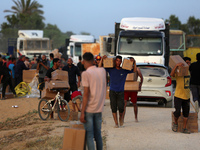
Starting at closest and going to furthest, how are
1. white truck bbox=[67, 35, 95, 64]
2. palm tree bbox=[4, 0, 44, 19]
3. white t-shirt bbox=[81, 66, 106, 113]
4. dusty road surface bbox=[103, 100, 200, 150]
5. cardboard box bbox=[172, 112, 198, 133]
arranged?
1. white t-shirt bbox=[81, 66, 106, 113]
2. dusty road surface bbox=[103, 100, 200, 150]
3. cardboard box bbox=[172, 112, 198, 133]
4. white truck bbox=[67, 35, 95, 64]
5. palm tree bbox=[4, 0, 44, 19]

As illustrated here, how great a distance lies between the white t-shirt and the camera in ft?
21.2

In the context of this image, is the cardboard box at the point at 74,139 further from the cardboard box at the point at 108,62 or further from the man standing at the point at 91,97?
the cardboard box at the point at 108,62

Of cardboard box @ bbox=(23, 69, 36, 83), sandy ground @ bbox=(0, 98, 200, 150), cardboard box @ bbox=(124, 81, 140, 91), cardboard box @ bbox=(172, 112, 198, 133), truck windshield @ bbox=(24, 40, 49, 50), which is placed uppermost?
truck windshield @ bbox=(24, 40, 49, 50)

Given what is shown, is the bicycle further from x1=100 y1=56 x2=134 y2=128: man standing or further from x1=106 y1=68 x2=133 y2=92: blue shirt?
x1=106 y1=68 x2=133 y2=92: blue shirt

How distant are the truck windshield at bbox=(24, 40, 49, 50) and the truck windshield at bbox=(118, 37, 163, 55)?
57.3 feet

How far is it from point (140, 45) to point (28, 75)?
5670mm

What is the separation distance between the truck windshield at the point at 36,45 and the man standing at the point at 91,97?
31.4 m

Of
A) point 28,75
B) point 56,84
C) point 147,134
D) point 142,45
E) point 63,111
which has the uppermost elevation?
point 142,45

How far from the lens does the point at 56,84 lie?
12008 mm

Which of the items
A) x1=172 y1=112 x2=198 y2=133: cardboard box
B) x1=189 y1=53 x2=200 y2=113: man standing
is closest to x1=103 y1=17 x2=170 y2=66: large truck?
x1=189 y1=53 x2=200 y2=113: man standing

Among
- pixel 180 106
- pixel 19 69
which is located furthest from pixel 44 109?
pixel 19 69

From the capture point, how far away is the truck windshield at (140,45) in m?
21.1

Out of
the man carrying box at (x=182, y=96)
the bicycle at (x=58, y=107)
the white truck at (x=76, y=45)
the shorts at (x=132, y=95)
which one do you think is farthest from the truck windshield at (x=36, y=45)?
the man carrying box at (x=182, y=96)

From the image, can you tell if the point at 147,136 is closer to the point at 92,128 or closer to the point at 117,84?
the point at 117,84
